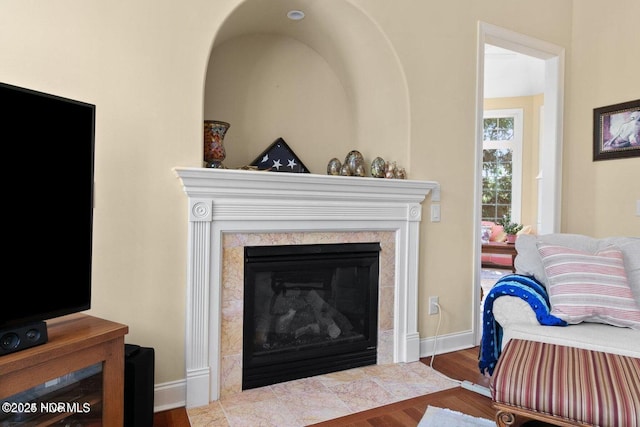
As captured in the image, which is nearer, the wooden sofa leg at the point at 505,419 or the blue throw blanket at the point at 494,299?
the wooden sofa leg at the point at 505,419

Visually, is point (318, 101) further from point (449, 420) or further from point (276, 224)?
point (449, 420)

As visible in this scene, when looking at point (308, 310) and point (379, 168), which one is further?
point (379, 168)

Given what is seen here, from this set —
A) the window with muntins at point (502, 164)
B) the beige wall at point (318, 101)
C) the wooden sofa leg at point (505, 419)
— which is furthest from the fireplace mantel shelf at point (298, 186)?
the window with muntins at point (502, 164)

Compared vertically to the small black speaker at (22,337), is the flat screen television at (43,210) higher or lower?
higher

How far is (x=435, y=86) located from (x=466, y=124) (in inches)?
14.6

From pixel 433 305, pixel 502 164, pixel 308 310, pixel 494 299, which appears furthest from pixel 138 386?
pixel 502 164

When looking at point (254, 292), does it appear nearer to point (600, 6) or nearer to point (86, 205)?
point (86, 205)

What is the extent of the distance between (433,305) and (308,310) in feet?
3.01

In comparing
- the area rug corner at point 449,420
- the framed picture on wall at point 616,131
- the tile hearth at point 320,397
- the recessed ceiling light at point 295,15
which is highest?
the recessed ceiling light at point 295,15

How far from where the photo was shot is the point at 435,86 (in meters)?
2.76

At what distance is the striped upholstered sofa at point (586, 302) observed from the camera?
72.0 inches

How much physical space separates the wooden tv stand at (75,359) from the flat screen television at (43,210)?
0.06 m

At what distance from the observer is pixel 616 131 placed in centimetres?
308

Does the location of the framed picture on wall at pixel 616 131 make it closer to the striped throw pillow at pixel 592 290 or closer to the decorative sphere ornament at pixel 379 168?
the striped throw pillow at pixel 592 290
